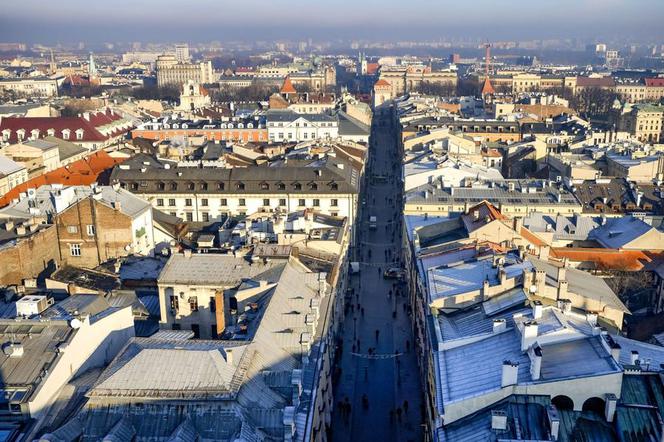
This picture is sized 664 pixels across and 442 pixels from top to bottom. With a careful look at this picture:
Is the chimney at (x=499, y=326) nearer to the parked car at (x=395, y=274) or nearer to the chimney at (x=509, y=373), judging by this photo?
the chimney at (x=509, y=373)

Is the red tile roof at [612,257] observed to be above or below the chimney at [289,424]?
below

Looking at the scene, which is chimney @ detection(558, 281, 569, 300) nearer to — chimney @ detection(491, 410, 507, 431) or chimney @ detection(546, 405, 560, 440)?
chimney @ detection(546, 405, 560, 440)

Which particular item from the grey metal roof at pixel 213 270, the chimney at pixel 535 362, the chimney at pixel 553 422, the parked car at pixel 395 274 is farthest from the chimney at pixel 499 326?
the parked car at pixel 395 274

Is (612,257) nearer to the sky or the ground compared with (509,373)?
Answer: nearer to the ground

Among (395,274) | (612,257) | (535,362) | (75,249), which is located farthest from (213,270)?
(612,257)

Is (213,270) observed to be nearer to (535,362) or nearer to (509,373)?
(509,373)

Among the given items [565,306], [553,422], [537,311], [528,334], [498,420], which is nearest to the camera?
[553,422]
